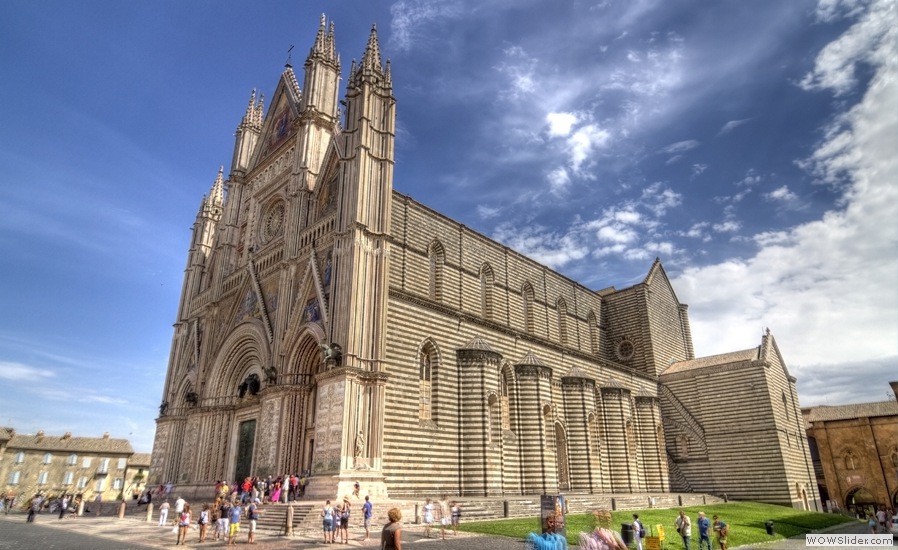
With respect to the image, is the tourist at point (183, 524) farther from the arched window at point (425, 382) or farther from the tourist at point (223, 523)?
the arched window at point (425, 382)

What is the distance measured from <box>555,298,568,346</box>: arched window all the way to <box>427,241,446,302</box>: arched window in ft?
38.0

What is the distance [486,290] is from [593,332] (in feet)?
42.6

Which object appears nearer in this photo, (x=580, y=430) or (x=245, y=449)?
(x=245, y=449)

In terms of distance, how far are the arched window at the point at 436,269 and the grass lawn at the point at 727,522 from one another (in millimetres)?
11187

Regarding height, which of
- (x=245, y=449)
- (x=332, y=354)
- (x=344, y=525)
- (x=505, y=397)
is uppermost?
(x=332, y=354)

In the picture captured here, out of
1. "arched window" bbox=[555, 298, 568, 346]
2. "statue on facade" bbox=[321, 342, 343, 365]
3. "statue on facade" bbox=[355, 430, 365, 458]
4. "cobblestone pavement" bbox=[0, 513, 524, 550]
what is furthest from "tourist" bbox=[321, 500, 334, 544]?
"arched window" bbox=[555, 298, 568, 346]

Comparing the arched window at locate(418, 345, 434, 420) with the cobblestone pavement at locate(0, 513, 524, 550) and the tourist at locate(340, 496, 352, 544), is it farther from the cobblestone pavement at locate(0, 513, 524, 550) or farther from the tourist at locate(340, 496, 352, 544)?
the tourist at locate(340, 496, 352, 544)

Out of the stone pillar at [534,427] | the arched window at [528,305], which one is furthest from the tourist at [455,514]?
the arched window at [528,305]

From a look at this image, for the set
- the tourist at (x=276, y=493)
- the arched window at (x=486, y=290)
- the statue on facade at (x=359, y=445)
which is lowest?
the tourist at (x=276, y=493)

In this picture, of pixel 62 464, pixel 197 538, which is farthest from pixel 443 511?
pixel 62 464

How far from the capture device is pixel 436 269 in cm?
2783

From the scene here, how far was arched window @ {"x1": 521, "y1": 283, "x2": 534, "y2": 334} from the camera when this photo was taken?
33469 mm

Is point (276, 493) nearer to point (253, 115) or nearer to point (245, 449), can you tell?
point (245, 449)

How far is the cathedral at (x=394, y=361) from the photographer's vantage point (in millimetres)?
22109
